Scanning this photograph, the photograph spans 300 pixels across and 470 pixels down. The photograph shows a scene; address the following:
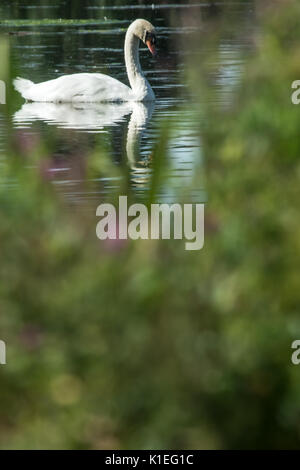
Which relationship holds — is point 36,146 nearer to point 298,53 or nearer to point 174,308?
point 174,308

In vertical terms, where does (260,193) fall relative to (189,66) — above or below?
below

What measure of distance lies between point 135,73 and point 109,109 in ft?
4.19

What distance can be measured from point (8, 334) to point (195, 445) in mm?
552

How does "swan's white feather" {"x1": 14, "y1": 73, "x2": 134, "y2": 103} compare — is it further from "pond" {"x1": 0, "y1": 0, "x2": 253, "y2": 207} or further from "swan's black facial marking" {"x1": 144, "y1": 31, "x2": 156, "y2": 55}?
"swan's black facial marking" {"x1": 144, "y1": 31, "x2": 156, "y2": 55}

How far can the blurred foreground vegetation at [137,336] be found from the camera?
3.06m

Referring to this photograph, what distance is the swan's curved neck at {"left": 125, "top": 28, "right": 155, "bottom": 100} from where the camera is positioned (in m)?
14.1

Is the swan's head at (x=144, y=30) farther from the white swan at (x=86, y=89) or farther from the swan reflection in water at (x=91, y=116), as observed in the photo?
the swan reflection in water at (x=91, y=116)

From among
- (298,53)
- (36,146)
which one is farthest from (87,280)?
(298,53)

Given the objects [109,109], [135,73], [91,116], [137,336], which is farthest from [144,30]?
[137,336]


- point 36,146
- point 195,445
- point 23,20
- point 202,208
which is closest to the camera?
point 195,445

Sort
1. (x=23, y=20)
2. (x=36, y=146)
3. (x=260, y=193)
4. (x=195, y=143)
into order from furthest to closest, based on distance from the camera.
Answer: (x=23, y=20) → (x=195, y=143) → (x=260, y=193) → (x=36, y=146)

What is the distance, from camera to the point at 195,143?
1010 centimetres

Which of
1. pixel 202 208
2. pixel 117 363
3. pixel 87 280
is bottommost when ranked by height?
pixel 117 363

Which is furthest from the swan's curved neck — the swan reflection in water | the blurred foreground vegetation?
the blurred foreground vegetation
